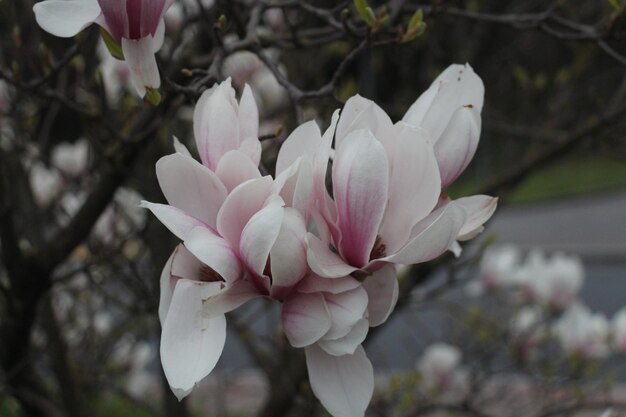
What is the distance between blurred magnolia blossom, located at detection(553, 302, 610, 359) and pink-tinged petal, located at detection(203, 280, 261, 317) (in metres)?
2.42

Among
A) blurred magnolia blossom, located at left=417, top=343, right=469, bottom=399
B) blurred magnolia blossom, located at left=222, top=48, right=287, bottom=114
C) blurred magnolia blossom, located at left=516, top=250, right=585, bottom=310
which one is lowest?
blurred magnolia blossom, located at left=417, top=343, right=469, bottom=399

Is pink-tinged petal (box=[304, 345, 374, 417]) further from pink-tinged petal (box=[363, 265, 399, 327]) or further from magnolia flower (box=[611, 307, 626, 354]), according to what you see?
magnolia flower (box=[611, 307, 626, 354])

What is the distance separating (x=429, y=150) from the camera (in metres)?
0.73

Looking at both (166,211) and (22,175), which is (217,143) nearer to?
(166,211)

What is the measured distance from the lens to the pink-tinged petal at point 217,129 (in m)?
0.78

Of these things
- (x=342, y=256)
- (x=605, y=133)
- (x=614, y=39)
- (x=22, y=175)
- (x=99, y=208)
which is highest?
(x=342, y=256)

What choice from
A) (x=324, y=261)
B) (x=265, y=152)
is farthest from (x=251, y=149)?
(x=265, y=152)

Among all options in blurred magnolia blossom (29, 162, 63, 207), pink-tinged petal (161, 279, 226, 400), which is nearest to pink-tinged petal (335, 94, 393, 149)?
pink-tinged petal (161, 279, 226, 400)

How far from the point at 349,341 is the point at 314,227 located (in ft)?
0.42

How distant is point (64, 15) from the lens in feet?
2.69

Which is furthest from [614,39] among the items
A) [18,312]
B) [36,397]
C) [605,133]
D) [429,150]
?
[36,397]

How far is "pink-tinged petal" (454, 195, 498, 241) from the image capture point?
2.64 feet

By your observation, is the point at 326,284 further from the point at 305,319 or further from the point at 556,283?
the point at 556,283

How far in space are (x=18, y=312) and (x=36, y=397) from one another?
0.27 m
